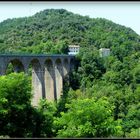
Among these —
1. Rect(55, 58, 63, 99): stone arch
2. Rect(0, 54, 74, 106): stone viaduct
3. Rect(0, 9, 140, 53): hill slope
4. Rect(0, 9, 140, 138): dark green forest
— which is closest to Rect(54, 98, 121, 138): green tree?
Rect(0, 9, 140, 138): dark green forest

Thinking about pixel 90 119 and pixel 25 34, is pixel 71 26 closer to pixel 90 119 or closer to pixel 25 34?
pixel 25 34

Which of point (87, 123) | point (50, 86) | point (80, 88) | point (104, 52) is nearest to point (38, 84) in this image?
point (50, 86)

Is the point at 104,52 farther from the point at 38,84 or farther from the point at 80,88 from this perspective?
the point at 38,84

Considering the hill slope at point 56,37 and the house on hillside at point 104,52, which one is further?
the hill slope at point 56,37

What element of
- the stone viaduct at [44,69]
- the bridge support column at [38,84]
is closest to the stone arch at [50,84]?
the stone viaduct at [44,69]

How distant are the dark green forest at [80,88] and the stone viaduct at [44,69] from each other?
119cm

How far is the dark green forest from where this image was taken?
1565 centimetres

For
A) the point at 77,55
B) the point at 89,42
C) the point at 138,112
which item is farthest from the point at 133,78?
the point at 89,42

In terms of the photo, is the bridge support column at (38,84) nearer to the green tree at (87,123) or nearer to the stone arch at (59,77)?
the stone arch at (59,77)

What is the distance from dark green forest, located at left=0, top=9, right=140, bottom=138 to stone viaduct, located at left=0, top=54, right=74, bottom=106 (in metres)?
1.19

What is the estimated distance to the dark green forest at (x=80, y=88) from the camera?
1565 centimetres

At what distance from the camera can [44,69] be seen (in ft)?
114

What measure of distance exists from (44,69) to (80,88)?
30.6 ft

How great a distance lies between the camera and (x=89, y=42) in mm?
62688
